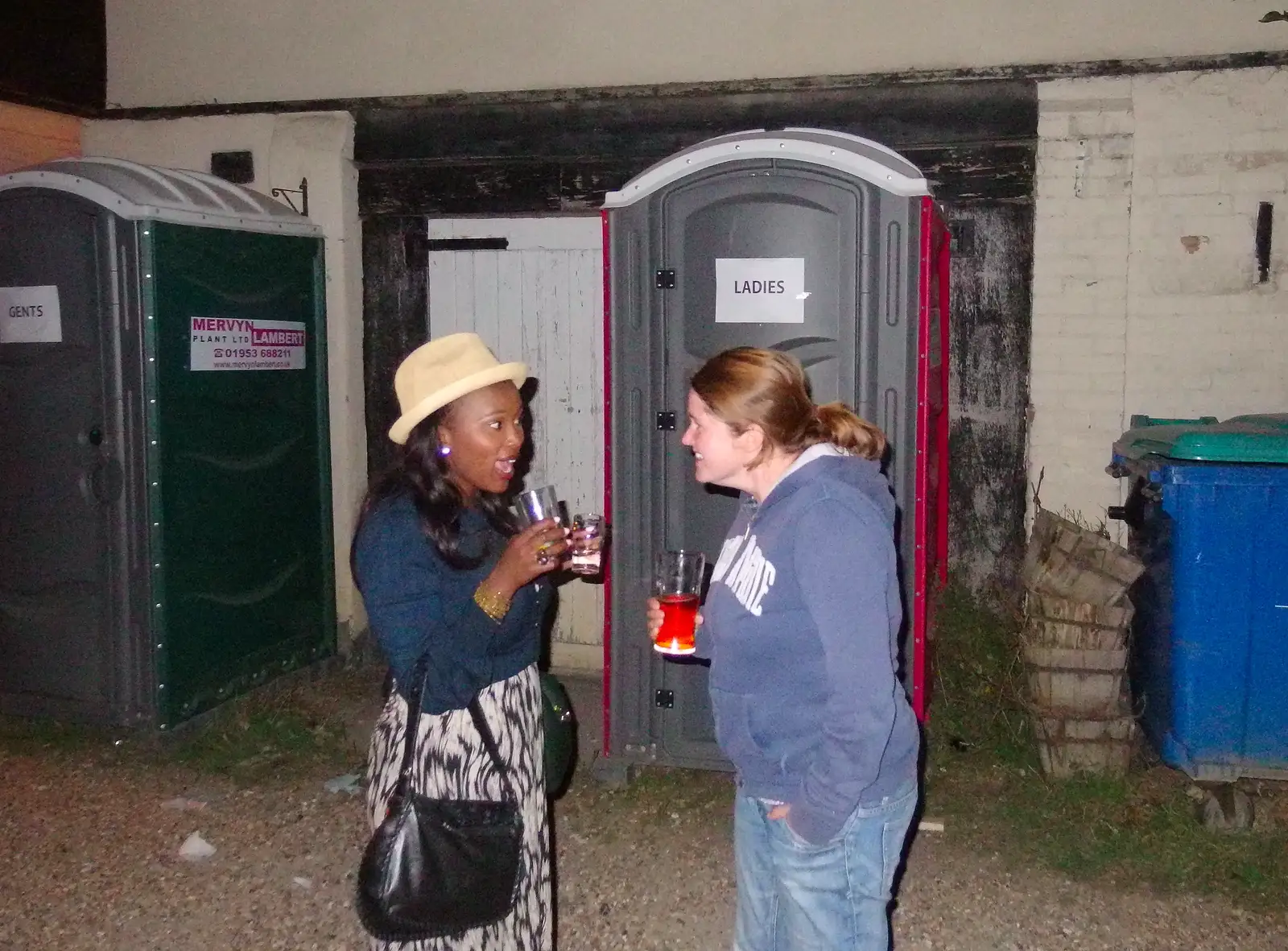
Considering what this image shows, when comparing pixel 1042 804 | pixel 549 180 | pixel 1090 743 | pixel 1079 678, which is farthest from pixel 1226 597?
pixel 549 180

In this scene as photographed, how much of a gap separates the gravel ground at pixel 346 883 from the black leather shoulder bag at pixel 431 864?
1.27m

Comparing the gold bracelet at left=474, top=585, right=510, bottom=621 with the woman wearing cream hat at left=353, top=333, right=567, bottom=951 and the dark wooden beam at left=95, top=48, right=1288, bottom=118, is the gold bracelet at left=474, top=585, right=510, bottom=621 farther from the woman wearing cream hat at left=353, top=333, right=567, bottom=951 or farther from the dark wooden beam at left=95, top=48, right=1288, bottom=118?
the dark wooden beam at left=95, top=48, right=1288, bottom=118

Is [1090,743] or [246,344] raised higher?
[246,344]

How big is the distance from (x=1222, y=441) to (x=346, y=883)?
3.56m

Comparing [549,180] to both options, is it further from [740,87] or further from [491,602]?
[491,602]

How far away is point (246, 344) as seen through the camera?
212 inches

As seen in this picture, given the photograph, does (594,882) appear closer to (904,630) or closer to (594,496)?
(904,630)

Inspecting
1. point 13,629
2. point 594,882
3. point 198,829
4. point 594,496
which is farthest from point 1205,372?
point 13,629

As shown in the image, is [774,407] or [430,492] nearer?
[774,407]

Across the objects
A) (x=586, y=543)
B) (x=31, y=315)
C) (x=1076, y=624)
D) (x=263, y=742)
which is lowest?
(x=263, y=742)

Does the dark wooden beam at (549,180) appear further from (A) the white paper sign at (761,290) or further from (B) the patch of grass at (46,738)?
(B) the patch of grass at (46,738)

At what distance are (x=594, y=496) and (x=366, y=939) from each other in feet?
9.43

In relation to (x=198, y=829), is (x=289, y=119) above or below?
above

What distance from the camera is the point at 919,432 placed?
160 inches
